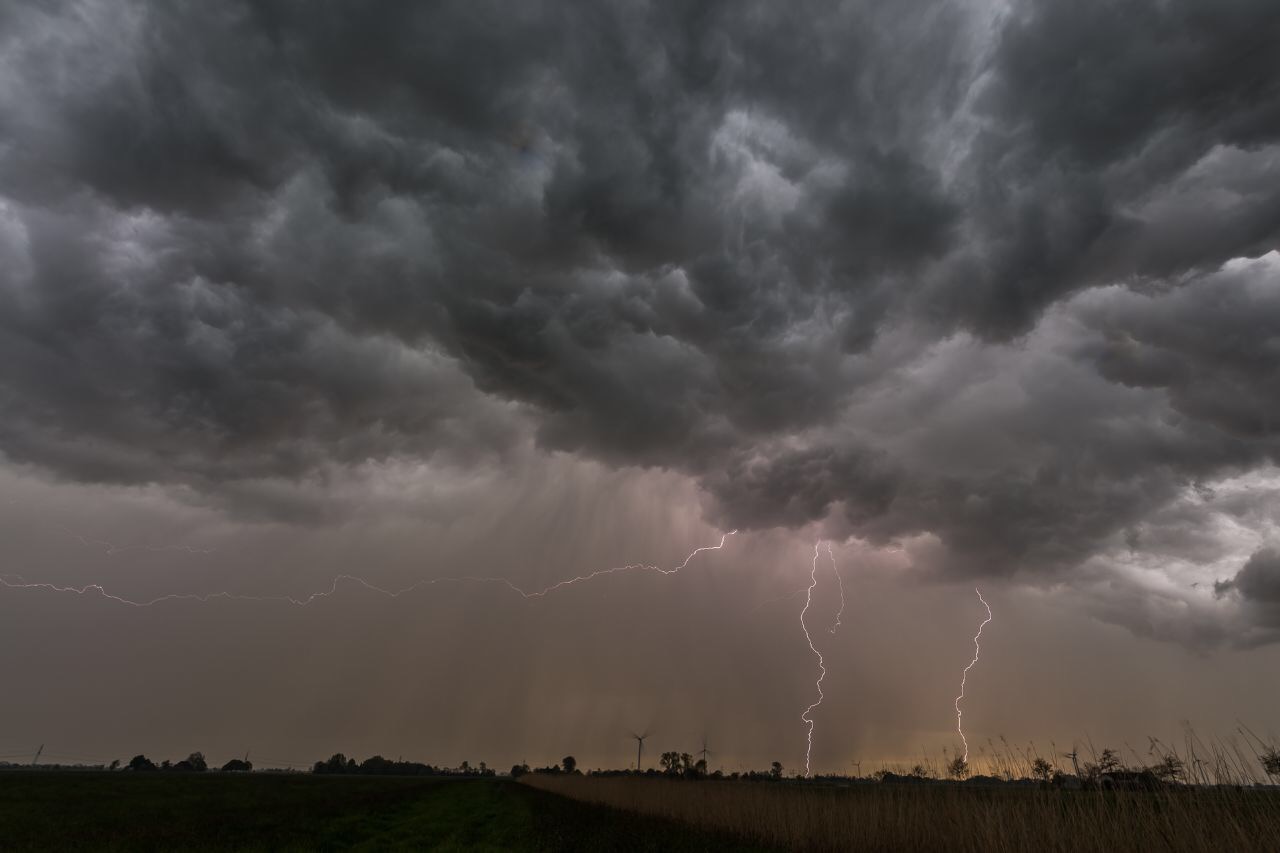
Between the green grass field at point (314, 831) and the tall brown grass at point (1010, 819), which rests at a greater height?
the tall brown grass at point (1010, 819)

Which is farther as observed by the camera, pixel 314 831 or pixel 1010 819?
pixel 314 831

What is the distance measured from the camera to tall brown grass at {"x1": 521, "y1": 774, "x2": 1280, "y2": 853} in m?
10.9

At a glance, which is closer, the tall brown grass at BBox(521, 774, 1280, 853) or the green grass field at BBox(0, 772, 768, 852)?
the tall brown grass at BBox(521, 774, 1280, 853)

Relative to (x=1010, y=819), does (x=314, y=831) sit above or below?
below

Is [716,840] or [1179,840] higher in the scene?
[1179,840]

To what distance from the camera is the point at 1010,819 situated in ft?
46.6

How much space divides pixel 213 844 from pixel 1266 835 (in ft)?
83.5

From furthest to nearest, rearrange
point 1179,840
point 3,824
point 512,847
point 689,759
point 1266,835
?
point 689,759
point 3,824
point 512,847
point 1179,840
point 1266,835

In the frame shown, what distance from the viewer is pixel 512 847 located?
20688mm

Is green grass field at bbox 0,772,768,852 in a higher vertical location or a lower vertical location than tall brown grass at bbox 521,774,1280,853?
lower

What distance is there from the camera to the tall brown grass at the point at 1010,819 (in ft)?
35.7

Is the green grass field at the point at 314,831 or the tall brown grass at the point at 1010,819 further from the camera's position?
the green grass field at the point at 314,831

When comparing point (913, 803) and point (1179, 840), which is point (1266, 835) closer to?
point (1179, 840)

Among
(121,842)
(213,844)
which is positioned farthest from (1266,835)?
(121,842)
